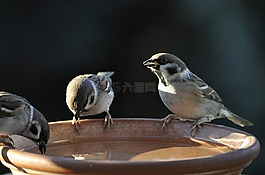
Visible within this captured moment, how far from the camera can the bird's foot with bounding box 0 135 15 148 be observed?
2740 mm

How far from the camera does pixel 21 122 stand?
3178 mm

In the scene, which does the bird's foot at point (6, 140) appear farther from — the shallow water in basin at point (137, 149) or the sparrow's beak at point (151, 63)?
the sparrow's beak at point (151, 63)

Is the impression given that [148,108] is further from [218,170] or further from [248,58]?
[218,170]

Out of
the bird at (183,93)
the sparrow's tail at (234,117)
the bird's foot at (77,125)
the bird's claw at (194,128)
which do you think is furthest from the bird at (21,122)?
the sparrow's tail at (234,117)

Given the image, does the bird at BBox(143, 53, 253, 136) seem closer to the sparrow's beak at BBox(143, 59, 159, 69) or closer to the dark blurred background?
the sparrow's beak at BBox(143, 59, 159, 69)

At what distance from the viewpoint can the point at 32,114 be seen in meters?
3.16

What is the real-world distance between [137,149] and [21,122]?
Result: 25.8 inches

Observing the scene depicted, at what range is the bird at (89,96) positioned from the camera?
3.67 meters

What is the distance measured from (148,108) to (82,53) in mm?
891

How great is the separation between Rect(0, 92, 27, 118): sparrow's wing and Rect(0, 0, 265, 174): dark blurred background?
8.38ft

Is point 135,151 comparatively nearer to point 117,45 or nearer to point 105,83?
point 105,83

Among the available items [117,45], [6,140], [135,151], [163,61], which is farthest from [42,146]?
[117,45]

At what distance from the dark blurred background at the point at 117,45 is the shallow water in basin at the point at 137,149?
8.75ft

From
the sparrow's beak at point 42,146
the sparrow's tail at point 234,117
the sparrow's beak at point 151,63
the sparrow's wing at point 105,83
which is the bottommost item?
the sparrow's tail at point 234,117
